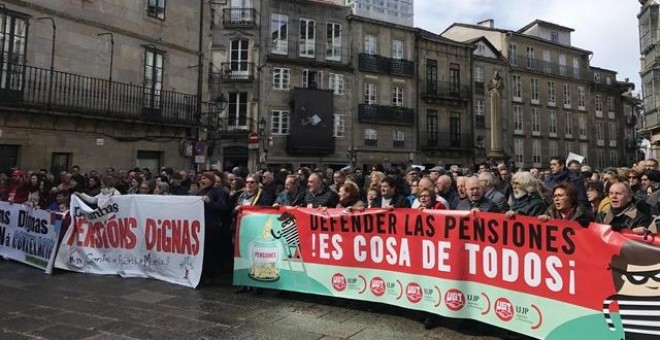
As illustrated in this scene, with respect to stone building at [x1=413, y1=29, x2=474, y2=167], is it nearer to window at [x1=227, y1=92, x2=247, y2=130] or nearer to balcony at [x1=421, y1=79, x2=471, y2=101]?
balcony at [x1=421, y1=79, x2=471, y2=101]

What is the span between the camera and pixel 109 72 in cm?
1766

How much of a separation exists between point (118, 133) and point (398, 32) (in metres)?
26.0

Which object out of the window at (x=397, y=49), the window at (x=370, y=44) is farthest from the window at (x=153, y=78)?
the window at (x=397, y=49)

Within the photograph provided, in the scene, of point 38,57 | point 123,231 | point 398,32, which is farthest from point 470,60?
point 123,231

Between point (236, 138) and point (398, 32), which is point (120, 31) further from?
point (398, 32)

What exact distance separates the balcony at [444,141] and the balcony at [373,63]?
20.7 feet

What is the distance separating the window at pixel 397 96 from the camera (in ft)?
124

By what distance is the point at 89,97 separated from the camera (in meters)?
16.8

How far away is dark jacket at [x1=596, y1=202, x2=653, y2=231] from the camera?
4.44 meters

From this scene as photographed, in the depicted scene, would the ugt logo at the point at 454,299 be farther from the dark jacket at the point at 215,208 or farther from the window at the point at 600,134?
the window at the point at 600,134

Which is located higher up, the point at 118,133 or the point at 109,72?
the point at 109,72

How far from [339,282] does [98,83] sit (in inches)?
580

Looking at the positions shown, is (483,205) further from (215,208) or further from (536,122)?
(536,122)

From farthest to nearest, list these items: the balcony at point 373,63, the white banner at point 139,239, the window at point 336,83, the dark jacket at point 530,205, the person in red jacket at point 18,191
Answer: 1. the balcony at point 373,63
2. the window at point 336,83
3. the person in red jacket at point 18,191
4. the white banner at point 139,239
5. the dark jacket at point 530,205
